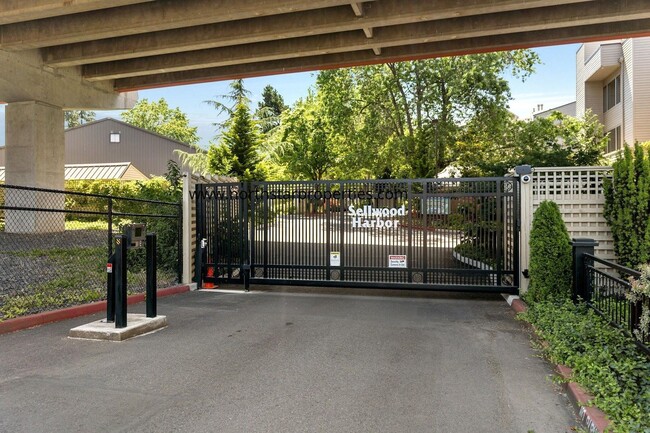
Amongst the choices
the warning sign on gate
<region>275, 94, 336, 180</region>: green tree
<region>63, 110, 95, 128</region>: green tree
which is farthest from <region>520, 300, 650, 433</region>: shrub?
<region>63, 110, 95, 128</region>: green tree

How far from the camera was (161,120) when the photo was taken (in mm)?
67500

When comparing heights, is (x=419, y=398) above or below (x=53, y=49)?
below

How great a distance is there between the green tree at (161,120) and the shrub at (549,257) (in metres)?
61.4

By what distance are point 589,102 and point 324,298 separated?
31015 mm

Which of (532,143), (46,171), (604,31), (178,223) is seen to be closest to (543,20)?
(604,31)

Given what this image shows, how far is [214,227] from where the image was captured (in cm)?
1130

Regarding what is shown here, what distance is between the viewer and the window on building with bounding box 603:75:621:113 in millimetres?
29625

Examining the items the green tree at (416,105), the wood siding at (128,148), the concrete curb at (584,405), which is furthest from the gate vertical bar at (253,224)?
the wood siding at (128,148)

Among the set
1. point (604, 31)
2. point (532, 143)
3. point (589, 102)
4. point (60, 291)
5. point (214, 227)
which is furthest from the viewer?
point (589, 102)

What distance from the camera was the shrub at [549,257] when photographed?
7.90 m

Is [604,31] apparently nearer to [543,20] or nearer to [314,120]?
[543,20]

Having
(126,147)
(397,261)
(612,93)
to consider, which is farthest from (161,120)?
(397,261)

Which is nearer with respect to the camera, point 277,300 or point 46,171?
point 277,300

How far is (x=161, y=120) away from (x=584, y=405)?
231 ft
